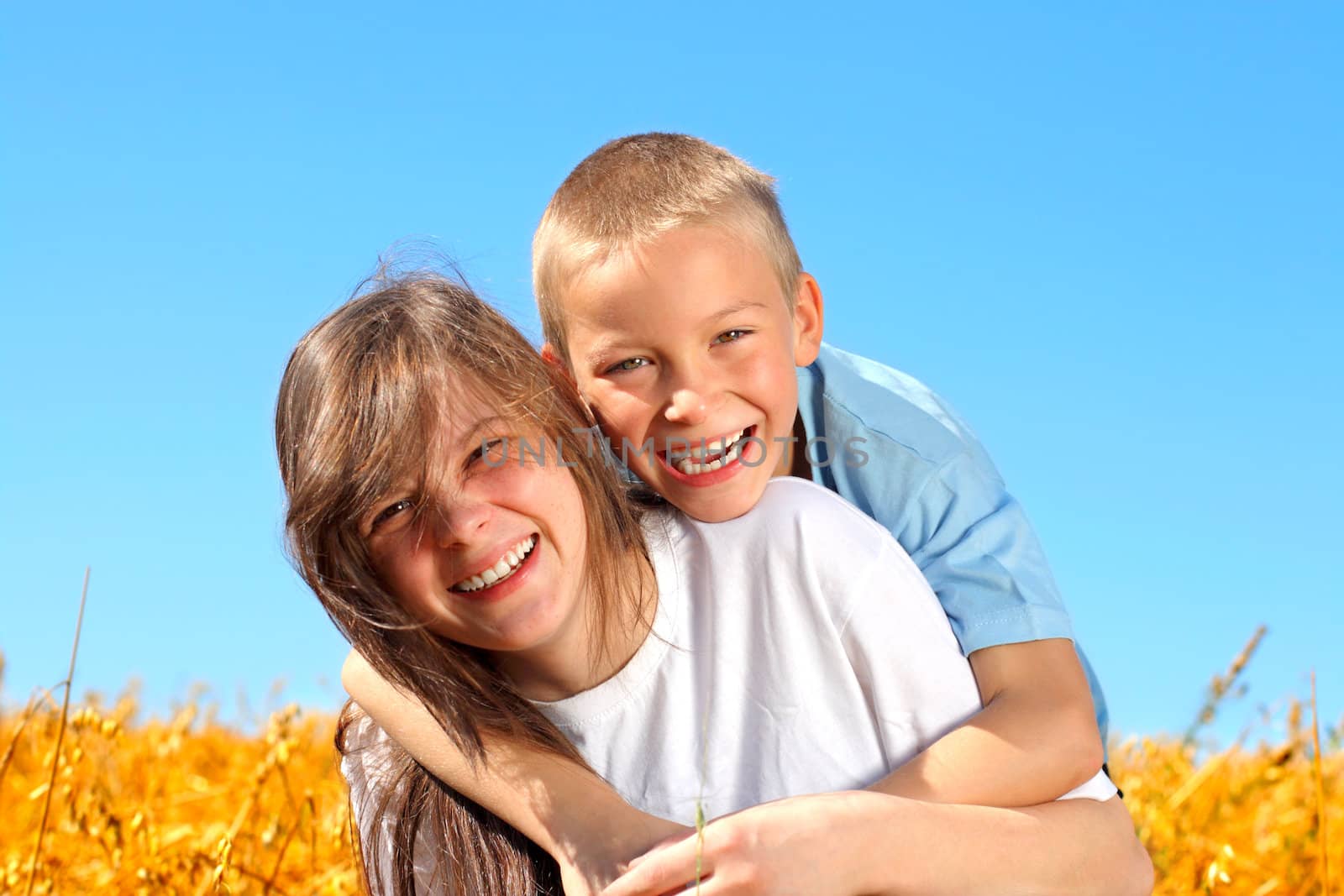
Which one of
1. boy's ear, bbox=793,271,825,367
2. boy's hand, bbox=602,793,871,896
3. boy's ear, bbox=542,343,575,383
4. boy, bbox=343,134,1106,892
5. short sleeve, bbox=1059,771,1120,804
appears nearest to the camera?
boy's hand, bbox=602,793,871,896

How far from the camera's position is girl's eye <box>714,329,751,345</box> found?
90.7 inches

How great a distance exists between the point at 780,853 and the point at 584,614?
58 cm

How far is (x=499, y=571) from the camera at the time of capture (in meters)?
2.04

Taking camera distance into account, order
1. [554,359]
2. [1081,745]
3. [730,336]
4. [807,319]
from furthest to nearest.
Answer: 1. [807,319]
2. [554,359]
3. [730,336]
4. [1081,745]

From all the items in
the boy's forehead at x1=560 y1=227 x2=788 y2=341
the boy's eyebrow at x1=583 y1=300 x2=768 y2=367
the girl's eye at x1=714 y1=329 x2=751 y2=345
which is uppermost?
the boy's forehead at x1=560 y1=227 x2=788 y2=341

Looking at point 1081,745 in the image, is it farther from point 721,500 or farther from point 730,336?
point 730,336

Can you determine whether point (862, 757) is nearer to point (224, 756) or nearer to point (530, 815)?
point (530, 815)

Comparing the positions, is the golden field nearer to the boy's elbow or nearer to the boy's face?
the boy's elbow

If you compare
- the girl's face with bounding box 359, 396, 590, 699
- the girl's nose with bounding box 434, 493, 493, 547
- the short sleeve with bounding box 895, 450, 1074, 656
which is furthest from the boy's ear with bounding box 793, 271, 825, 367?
the girl's nose with bounding box 434, 493, 493, 547

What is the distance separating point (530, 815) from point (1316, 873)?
2.25 metres

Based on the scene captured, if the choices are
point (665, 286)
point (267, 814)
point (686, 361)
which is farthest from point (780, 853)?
point (267, 814)

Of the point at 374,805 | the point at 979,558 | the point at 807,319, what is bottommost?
the point at 374,805

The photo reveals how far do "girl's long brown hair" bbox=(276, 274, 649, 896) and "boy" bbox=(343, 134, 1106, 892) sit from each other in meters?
0.11

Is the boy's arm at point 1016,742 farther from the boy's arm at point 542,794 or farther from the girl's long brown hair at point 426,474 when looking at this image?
the girl's long brown hair at point 426,474
